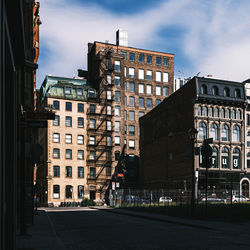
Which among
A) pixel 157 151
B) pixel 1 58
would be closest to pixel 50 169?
pixel 157 151

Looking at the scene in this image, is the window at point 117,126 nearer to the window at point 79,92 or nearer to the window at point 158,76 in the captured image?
the window at point 79,92

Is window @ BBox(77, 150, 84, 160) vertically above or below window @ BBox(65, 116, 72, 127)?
below

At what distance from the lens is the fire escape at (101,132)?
75438 mm

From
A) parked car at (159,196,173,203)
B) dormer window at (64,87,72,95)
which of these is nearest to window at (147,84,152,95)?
dormer window at (64,87,72,95)

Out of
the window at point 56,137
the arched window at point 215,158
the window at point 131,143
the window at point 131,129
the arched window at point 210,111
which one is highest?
the arched window at point 210,111

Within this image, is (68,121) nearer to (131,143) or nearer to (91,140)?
(91,140)

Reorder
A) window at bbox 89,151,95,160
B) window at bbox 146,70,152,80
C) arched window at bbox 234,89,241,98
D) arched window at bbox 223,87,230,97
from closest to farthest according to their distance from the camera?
arched window at bbox 223,87,230,97
arched window at bbox 234,89,241,98
window at bbox 89,151,95,160
window at bbox 146,70,152,80

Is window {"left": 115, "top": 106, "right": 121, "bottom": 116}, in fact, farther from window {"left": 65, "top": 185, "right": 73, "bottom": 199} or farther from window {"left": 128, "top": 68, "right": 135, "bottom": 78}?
window {"left": 65, "top": 185, "right": 73, "bottom": 199}

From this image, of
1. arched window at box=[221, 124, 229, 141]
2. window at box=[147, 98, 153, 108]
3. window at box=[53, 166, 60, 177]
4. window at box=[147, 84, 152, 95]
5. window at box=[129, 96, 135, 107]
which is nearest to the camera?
arched window at box=[221, 124, 229, 141]

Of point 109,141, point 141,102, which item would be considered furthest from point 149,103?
point 109,141

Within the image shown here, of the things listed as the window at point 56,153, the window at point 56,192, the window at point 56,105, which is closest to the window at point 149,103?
the window at point 56,105

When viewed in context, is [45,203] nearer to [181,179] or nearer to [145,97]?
[181,179]

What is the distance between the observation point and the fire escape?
75438 mm

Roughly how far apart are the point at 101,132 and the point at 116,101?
7.09m
